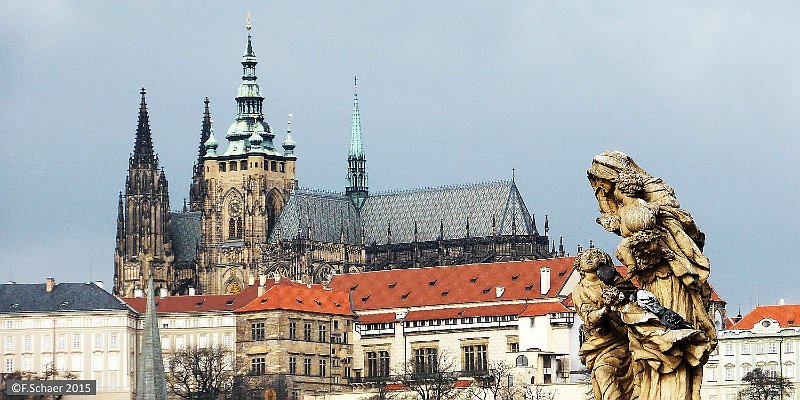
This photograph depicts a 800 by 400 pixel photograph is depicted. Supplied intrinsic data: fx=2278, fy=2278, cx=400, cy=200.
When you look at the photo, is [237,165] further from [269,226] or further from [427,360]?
[427,360]

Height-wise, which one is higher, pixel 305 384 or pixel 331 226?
pixel 331 226

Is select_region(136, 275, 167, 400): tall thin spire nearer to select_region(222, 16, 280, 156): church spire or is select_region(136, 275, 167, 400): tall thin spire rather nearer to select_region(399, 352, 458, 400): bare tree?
select_region(399, 352, 458, 400): bare tree

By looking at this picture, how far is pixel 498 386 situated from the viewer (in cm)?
14088

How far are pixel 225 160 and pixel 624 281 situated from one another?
180620mm

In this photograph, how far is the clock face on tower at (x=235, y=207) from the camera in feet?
618

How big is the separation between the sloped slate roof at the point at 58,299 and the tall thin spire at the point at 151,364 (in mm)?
5845

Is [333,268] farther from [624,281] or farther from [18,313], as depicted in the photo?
[624,281]

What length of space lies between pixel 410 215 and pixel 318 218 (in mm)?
7944

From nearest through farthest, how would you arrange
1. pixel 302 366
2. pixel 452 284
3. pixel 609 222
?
pixel 609 222 < pixel 302 366 < pixel 452 284

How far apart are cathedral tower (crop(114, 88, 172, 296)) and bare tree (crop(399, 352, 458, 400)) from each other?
37424 millimetres

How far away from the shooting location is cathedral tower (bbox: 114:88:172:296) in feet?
620

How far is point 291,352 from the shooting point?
512 ft

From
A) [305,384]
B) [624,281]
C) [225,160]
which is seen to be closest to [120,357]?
[305,384]

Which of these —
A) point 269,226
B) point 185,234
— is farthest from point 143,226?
point 269,226
